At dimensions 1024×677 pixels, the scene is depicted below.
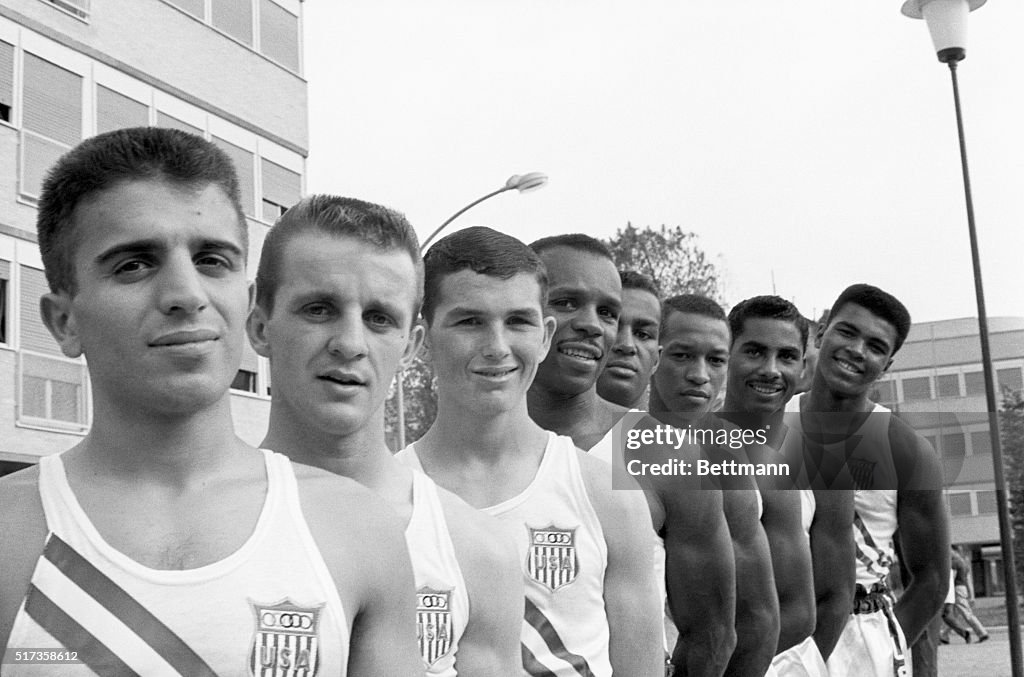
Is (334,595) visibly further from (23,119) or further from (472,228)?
(23,119)

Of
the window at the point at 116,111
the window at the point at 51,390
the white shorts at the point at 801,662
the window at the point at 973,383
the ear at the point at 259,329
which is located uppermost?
the window at the point at 116,111

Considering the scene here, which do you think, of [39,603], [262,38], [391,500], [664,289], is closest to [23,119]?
[262,38]

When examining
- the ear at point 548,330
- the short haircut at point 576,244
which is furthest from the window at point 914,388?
the ear at point 548,330

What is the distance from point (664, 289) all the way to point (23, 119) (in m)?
9.34

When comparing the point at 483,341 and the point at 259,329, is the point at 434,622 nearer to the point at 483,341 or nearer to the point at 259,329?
the point at 259,329

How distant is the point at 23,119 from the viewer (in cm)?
1792

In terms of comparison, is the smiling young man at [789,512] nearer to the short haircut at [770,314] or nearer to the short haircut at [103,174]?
the short haircut at [770,314]

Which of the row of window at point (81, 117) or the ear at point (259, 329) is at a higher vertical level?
the row of window at point (81, 117)

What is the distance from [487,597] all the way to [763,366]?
4.00 m

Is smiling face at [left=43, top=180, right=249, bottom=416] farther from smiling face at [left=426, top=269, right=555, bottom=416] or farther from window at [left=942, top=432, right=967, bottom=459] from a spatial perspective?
window at [left=942, top=432, right=967, bottom=459]

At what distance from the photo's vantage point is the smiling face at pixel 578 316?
5977 mm

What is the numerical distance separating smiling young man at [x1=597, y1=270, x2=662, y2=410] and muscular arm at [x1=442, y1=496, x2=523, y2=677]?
2418 mm

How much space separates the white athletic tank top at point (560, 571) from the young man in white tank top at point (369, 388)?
26.6 inches

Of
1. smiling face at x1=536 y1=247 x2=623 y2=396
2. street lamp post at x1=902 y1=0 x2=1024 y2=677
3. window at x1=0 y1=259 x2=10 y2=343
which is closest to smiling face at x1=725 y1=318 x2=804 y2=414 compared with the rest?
smiling face at x1=536 y1=247 x2=623 y2=396
